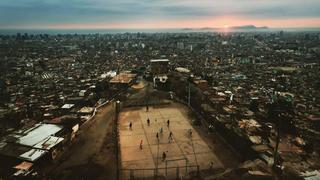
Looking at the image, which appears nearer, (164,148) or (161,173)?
(161,173)

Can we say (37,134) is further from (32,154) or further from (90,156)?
(90,156)

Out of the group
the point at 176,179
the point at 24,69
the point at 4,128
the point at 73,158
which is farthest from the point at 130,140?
the point at 24,69

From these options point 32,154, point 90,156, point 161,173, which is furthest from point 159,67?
point 161,173

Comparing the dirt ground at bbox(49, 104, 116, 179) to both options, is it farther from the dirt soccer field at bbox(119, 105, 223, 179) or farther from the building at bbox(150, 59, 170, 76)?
the building at bbox(150, 59, 170, 76)

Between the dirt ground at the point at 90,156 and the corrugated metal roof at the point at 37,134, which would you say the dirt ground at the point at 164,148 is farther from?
the corrugated metal roof at the point at 37,134

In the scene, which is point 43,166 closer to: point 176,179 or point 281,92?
point 176,179

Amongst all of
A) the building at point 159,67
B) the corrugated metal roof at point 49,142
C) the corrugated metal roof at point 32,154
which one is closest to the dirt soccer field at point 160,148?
the corrugated metal roof at point 49,142

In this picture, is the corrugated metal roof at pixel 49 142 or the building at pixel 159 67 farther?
the building at pixel 159 67

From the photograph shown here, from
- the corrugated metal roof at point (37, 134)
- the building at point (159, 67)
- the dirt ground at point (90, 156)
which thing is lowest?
the dirt ground at point (90, 156)
